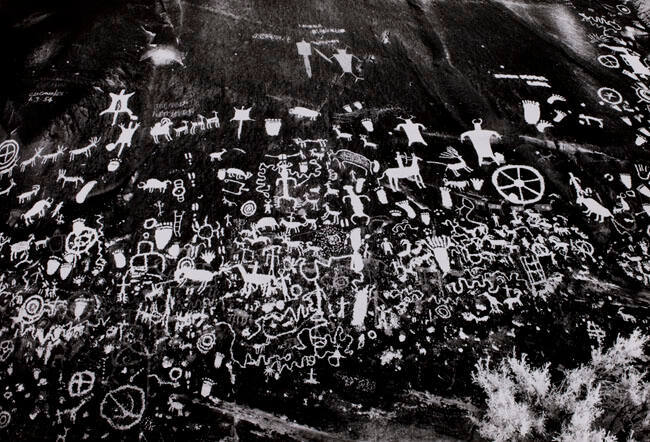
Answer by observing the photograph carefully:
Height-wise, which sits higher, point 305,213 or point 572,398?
point 305,213

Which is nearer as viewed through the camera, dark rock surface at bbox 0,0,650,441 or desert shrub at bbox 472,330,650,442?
desert shrub at bbox 472,330,650,442

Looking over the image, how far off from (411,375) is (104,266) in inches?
85.1

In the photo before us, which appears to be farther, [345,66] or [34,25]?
[34,25]

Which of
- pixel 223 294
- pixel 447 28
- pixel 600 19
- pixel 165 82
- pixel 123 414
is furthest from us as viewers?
pixel 600 19

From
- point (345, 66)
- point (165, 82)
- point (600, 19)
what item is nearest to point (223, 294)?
point (165, 82)

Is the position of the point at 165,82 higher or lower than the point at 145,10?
lower

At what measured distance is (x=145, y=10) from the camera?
4211 millimetres

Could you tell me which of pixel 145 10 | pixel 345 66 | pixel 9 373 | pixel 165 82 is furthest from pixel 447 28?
pixel 9 373

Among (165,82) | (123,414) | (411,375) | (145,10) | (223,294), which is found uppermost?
(145,10)

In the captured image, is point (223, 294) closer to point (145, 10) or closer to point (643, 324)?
point (643, 324)

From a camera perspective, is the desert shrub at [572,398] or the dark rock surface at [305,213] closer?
the desert shrub at [572,398]

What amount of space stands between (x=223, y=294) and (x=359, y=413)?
1.13 m

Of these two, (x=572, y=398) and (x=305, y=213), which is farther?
(x=305, y=213)

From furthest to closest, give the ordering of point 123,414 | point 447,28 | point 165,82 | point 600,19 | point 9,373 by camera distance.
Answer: point 600,19 < point 447,28 < point 165,82 < point 9,373 < point 123,414
